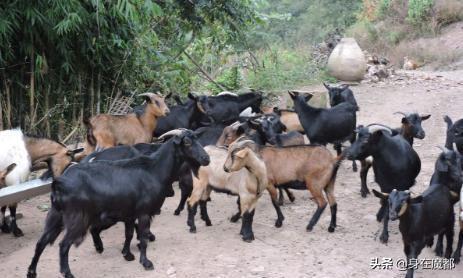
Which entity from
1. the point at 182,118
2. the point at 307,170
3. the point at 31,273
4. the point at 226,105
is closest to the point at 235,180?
the point at 307,170

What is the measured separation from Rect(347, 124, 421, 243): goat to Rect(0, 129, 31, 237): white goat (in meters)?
3.39

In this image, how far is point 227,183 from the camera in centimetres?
652

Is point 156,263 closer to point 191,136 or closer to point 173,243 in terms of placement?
point 173,243

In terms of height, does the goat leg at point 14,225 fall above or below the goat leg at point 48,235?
below

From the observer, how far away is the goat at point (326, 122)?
847 centimetres

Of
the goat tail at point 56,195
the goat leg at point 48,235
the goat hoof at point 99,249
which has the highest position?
the goat tail at point 56,195

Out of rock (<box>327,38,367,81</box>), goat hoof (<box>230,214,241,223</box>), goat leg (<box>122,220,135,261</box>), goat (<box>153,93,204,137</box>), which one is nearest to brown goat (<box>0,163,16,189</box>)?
goat leg (<box>122,220,135,261</box>)

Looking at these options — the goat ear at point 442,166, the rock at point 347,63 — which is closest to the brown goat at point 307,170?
the goat ear at point 442,166

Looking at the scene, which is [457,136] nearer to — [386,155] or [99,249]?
[386,155]

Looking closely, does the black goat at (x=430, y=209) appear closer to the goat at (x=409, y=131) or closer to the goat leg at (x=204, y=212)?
the goat at (x=409, y=131)

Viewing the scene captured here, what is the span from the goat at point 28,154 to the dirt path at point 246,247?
0.62 m

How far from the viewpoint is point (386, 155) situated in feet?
21.1

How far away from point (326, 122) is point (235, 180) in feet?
7.85

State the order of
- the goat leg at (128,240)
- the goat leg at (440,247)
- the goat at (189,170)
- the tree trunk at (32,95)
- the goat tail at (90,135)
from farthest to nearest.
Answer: the tree trunk at (32,95), the goat tail at (90,135), the goat at (189,170), the goat leg at (440,247), the goat leg at (128,240)
